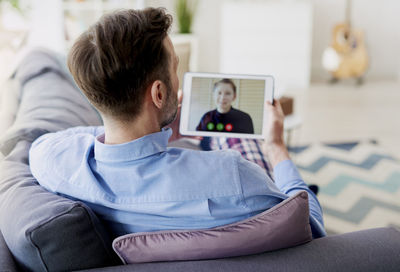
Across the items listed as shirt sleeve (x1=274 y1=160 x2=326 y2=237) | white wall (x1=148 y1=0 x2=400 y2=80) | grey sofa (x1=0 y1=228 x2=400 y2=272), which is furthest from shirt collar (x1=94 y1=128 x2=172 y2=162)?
white wall (x1=148 y1=0 x2=400 y2=80)

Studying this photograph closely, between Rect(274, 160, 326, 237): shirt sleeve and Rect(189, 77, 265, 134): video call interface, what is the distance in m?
0.16

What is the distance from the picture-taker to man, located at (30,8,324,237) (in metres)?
0.80

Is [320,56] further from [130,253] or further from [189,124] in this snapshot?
[130,253]

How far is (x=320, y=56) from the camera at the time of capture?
4547 millimetres

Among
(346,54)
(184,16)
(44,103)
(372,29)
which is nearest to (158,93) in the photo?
(44,103)

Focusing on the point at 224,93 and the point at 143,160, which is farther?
the point at 224,93

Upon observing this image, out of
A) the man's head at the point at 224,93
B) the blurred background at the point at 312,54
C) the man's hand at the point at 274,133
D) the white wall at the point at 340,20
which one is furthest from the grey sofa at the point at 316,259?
the white wall at the point at 340,20

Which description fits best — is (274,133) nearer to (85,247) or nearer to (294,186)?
(294,186)

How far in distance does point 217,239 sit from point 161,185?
148mm

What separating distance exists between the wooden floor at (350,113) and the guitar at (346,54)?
173 mm

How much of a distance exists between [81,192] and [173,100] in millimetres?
272

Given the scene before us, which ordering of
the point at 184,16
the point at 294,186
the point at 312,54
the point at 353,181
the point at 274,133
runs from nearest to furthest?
the point at 294,186 → the point at 274,133 → the point at 353,181 → the point at 184,16 → the point at 312,54

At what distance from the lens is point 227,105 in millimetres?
1312

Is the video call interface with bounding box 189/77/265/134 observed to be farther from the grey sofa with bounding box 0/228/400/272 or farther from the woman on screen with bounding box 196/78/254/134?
the grey sofa with bounding box 0/228/400/272
